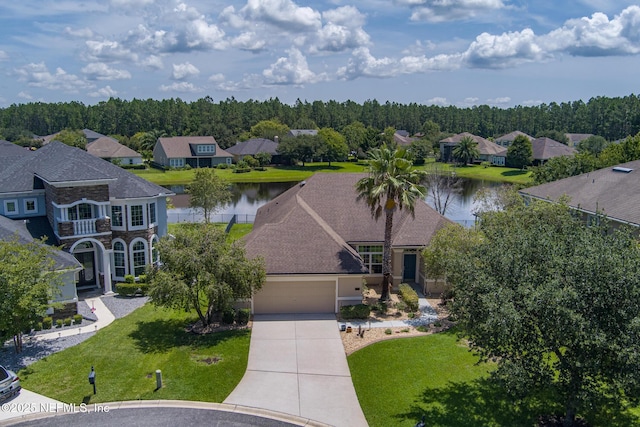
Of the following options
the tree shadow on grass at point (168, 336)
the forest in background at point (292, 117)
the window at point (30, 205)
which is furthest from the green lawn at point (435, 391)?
the forest in background at point (292, 117)

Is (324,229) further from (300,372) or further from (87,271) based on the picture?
(87,271)

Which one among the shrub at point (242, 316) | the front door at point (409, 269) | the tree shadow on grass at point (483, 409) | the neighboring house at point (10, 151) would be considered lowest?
the tree shadow on grass at point (483, 409)

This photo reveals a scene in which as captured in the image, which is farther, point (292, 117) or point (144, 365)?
point (292, 117)

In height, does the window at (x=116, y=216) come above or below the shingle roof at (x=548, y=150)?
below

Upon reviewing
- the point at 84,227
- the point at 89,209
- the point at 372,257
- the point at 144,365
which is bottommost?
the point at 144,365

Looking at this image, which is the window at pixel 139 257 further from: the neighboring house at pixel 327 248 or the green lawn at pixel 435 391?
the green lawn at pixel 435 391

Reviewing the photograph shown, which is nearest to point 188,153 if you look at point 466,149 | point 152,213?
point 466,149

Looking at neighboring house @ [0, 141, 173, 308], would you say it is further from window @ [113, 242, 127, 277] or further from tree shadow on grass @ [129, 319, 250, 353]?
tree shadow on grass @ [129, 319, 250, 353]
